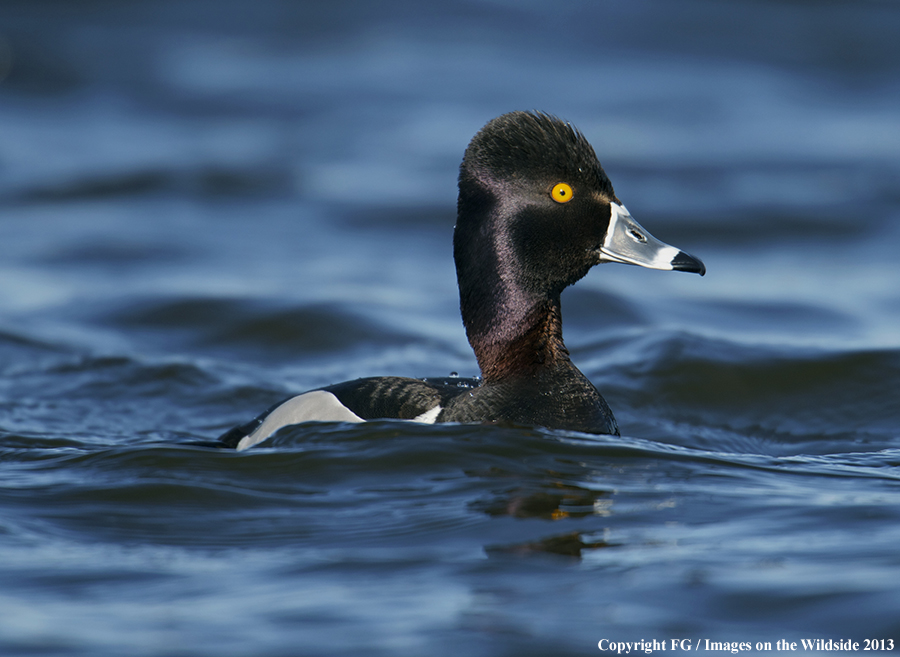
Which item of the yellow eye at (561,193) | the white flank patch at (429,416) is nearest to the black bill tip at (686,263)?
the yellow eye at (561,193)

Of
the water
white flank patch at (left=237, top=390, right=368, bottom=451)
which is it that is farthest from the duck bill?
white flank patch at (left=237, top=390, right=368, bottom=451)

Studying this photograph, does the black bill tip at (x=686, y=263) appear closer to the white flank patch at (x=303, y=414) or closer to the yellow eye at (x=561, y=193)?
the yellow eye at (x=561, y=193)

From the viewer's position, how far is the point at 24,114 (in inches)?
683

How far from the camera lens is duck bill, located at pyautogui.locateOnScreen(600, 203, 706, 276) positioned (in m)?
5.51

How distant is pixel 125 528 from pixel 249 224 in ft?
27.9

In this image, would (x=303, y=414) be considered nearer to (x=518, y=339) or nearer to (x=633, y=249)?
(x=518, y=339)

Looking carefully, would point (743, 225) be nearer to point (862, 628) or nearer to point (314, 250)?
point (314, 250)

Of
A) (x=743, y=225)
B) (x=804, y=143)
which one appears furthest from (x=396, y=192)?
(x=804, y=143)

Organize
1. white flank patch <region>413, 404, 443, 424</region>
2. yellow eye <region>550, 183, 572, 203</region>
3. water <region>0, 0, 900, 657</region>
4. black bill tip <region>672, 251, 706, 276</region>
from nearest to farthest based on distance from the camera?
water <region>0, 0, 900, 657</region> < white flank patch <region>413, 404, 443, 424</region> < yellow eye <region>550, 183, 572, 203</region> < black bill tip <region>672, 251, 706, 276</region>

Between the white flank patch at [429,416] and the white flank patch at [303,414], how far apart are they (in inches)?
0.6

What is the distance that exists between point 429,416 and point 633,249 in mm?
1191

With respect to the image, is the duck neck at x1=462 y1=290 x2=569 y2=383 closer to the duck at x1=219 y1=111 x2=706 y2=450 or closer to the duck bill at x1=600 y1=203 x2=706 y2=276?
the duck at x1=219 y1=111 x2=706 y2=450

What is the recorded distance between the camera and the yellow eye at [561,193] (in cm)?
536

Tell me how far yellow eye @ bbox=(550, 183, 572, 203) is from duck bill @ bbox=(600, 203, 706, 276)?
24 cm
